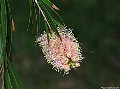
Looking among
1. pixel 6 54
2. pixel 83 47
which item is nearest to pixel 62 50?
pixel 6 54

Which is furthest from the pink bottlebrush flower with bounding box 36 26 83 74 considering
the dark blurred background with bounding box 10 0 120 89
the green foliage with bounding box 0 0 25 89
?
the dark blurred background with bounding box 10 0 120 89

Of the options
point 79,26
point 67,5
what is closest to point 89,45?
point 79,26

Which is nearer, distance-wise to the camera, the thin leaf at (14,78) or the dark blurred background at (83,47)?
the thin leaf at (14,78)

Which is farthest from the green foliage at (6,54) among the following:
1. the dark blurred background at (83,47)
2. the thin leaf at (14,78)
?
the dark blurred background at (83,47)

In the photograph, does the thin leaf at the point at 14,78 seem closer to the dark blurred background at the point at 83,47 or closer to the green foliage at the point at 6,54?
the green foliage at the point at 6,54

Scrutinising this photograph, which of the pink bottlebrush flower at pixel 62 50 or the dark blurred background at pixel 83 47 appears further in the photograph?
the dark blurred background at pixel 83 47

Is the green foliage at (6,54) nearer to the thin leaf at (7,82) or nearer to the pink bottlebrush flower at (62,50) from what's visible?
the thin leaf at (7,82)

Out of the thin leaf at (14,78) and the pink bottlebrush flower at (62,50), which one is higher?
the pink bottlebrush flower at (62,50)

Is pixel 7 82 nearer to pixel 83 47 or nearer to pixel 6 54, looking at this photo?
pixel 6 54

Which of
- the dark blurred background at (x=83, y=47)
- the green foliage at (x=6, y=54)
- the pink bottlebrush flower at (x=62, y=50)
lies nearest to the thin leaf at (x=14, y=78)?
the green foliage at (x=6, y=54)
